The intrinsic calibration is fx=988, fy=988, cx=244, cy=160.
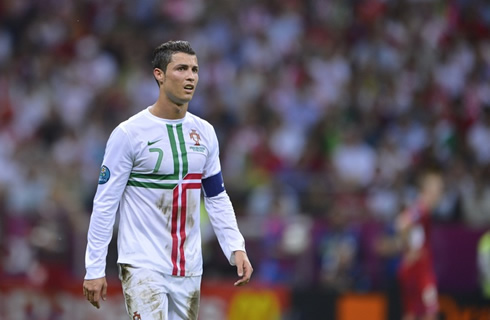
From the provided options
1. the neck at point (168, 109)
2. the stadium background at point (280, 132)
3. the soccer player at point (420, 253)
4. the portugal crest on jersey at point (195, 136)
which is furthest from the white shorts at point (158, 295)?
the stadium background at point (280, 132)

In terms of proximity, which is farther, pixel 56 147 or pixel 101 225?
pixel 56 147

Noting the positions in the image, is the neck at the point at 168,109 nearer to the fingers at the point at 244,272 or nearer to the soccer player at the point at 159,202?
the soccer player at the point at 159,202

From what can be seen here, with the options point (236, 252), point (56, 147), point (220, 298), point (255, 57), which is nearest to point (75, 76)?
point (56, 147)

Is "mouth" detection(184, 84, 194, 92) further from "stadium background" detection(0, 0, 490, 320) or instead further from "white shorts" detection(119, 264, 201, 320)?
"stadium background" detection(0, 0, 490, 320)

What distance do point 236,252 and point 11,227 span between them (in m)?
7.97

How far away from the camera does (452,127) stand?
50.6 feet

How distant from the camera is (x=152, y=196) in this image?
6.71m

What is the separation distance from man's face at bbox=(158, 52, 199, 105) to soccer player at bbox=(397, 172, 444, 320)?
19.1 feet

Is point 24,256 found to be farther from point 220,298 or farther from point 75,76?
point 75,76

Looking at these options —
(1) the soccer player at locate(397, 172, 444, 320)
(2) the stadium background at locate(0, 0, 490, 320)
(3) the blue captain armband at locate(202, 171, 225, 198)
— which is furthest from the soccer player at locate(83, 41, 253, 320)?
(2) the stadium background at locate(0, 0, 490, 320)

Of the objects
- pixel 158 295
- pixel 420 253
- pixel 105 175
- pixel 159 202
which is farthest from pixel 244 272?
pixel 420 253

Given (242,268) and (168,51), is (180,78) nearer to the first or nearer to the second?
(168,51)

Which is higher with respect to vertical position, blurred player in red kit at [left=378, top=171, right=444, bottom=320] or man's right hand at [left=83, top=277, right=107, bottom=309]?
man's right hand at [left=83, top=277, right=107, bottom=309]

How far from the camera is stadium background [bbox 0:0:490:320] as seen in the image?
1296 centimetres
